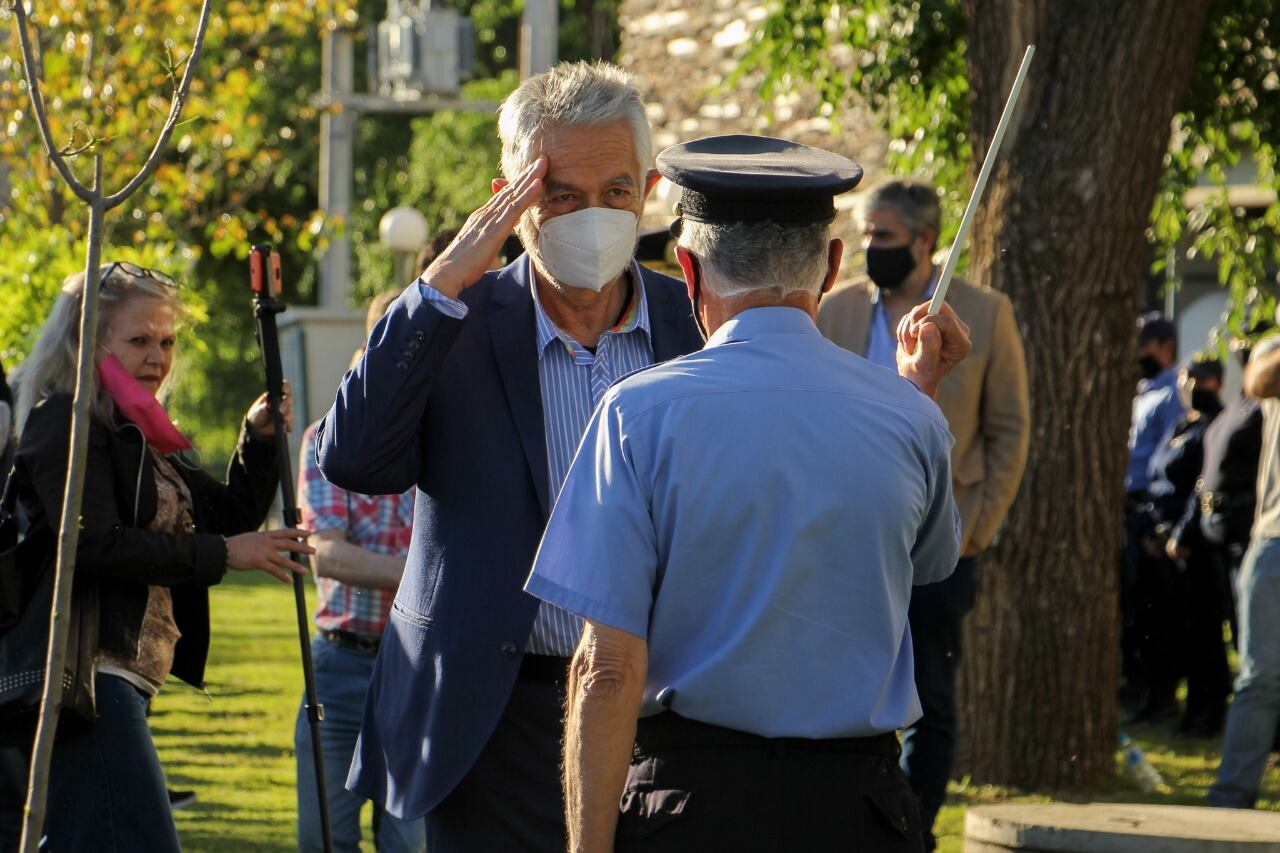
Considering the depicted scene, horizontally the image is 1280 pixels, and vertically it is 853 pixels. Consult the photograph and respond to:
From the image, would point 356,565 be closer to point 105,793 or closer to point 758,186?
point 105,793

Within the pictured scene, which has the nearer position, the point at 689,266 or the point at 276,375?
the point at 689,266

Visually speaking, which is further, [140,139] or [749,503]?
[140,139]

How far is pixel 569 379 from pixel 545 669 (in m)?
0.49

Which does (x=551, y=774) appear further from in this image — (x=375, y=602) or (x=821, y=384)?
(x=375, y=602)

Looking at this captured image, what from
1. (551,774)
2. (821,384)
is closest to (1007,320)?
(551,774)

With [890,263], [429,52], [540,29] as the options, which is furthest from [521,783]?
[429,52]

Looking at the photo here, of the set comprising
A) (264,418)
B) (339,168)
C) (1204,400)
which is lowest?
(1204,400)

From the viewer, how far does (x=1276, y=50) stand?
9.06 meters

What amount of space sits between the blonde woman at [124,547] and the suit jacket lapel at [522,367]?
1130mm

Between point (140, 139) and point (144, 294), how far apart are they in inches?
421

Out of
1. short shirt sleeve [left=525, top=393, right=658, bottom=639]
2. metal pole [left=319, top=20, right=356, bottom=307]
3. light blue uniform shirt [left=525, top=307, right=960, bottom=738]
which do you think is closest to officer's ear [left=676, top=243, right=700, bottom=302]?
light blue uniform shirt [left=525, top=307, right=960, bottom=738]

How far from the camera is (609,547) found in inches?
95.3

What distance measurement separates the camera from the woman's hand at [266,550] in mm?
4297

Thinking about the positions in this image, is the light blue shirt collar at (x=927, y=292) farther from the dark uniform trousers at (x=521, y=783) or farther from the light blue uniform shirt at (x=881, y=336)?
Result: the dark uniform trousers at (x=521, y=783)
